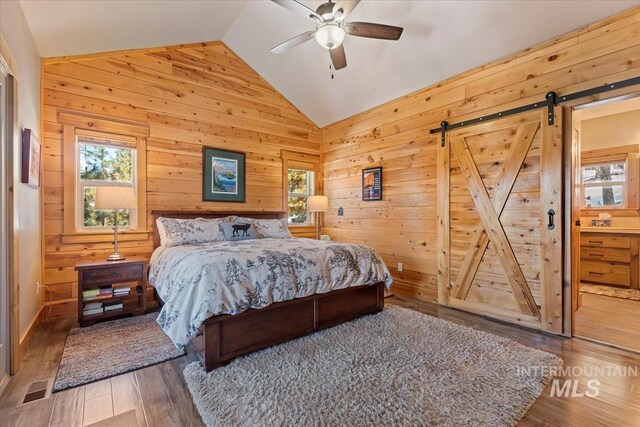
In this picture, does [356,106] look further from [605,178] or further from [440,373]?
[605,178]

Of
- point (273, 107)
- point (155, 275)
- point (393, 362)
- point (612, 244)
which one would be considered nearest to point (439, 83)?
point (273, 107)

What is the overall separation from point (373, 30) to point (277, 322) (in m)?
2.63

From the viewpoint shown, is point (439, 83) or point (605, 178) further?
point (605, 178)

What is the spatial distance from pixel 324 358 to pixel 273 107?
4067mm

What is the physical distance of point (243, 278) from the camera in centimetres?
227

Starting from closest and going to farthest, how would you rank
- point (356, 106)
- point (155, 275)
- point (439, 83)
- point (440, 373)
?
point (440, 373)
point (155, 275)
point (439, 83)
point (356, 106)

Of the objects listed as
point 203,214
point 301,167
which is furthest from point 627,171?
point 203,214

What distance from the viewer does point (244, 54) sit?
4.49m

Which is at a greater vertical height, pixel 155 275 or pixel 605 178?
pixel 605 178

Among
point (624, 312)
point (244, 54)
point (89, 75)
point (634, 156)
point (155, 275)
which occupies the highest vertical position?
point (244, 54)

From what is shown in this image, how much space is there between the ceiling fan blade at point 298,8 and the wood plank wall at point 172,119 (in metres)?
2.36

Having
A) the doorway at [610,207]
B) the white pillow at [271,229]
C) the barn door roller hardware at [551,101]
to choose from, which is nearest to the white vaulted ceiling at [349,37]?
the barn door roller hardware at [551,101]

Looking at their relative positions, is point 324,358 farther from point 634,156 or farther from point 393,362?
point 634,156

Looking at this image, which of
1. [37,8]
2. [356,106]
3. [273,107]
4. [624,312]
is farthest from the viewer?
[273,107]
